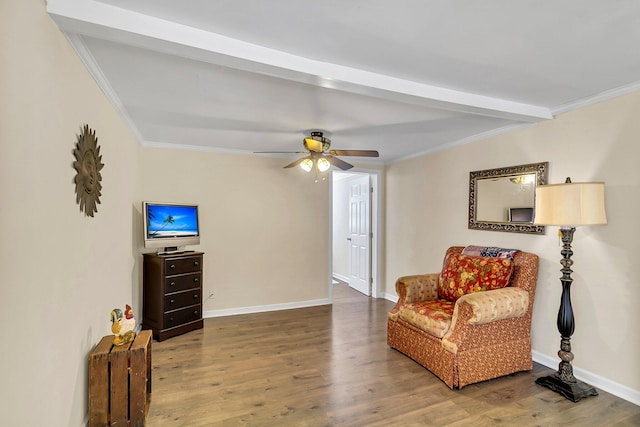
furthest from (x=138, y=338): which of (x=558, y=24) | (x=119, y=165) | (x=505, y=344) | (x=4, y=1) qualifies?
(x=558, y=24)

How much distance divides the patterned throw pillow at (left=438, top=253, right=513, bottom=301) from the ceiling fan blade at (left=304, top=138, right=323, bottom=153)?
182 cm

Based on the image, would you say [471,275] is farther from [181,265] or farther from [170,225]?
[170,225]

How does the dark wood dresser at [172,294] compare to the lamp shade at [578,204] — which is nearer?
the lamp shade at [578,204]

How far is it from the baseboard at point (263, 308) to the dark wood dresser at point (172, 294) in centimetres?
42

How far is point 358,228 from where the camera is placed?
5969 mm

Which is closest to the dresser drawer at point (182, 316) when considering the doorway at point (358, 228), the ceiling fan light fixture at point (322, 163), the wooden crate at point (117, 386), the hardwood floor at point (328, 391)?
the hardwood floor at point (328, 391)

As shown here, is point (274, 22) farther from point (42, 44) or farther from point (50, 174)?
point (50, 174)

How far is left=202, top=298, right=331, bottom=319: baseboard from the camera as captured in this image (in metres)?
4.40

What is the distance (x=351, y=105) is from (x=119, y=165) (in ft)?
6.87

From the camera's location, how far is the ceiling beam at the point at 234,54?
148cm

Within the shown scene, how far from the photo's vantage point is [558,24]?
1.63 metres

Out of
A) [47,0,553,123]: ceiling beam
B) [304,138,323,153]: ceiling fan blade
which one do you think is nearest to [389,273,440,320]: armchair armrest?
[304,138,323,153]: ceiling fan blade

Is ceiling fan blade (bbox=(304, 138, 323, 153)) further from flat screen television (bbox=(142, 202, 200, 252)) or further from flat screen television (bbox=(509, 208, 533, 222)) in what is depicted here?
flat screen television (bbox=(509, 208, 533, 222))

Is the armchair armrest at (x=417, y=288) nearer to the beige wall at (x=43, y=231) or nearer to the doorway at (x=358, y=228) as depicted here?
the doorway at (x=358, y=228)
